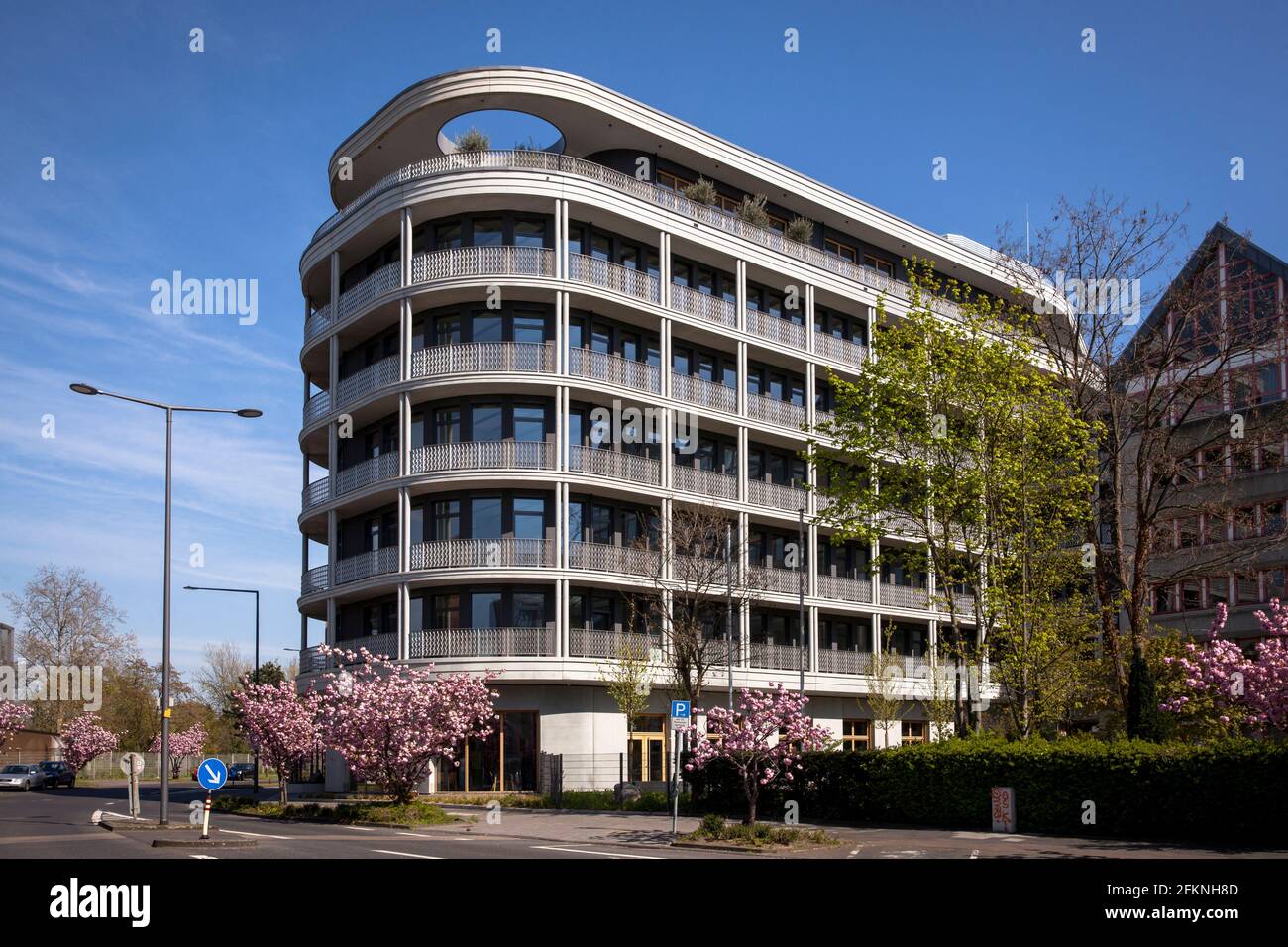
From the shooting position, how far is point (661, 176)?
2052 inches

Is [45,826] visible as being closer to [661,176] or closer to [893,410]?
[893,410]

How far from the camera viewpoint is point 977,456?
32688 mm

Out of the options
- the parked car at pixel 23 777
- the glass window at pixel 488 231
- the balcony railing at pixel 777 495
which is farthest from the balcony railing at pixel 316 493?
the parked car at pixel 23 777

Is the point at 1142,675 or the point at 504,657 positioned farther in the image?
the point at 504,657

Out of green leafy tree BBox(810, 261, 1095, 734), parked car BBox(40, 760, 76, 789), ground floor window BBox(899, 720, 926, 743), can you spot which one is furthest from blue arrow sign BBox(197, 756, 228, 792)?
parked car BBox(40, 760, 76, 789)

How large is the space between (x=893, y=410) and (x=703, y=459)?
1688cm

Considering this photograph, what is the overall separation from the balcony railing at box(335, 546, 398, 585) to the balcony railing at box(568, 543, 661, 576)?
6.43 m

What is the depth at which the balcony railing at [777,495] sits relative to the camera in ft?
167

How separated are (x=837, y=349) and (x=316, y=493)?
23064 millimetres

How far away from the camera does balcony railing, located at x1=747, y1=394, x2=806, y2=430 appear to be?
51656 millimetres

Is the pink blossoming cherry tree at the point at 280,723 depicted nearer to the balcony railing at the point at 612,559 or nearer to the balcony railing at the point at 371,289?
the balcony railing at the point at 612,559

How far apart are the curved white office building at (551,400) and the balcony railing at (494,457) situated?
0.33ft
